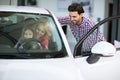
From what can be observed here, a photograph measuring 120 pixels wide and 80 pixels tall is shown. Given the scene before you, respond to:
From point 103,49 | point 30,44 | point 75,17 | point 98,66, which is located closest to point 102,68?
point 98,66

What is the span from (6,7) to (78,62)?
3.84ft

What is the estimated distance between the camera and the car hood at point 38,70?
343 centimetres

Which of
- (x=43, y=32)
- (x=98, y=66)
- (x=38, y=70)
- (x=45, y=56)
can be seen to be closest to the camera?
(x=38, y=70)

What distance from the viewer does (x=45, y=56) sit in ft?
12.7

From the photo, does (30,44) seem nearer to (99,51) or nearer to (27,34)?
(27,34)

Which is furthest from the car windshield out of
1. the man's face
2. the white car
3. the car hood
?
the man's face

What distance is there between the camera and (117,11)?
10180 millimetres

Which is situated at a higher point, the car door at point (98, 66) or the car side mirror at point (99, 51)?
the car side mirror at point (99, 51)

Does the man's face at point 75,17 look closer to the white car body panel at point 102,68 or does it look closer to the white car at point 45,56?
the white car at point 45,56

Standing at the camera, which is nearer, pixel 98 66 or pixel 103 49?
pixel 103 49

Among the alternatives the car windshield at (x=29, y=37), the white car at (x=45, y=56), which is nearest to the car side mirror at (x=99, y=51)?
the white car at (x=45, y=56)

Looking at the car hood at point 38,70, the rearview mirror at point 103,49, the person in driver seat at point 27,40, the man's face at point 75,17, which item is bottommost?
the car hood at point 38,70

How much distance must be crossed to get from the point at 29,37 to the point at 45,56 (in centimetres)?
42

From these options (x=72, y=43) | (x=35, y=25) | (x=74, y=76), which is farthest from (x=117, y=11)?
(x=74, y=76)
